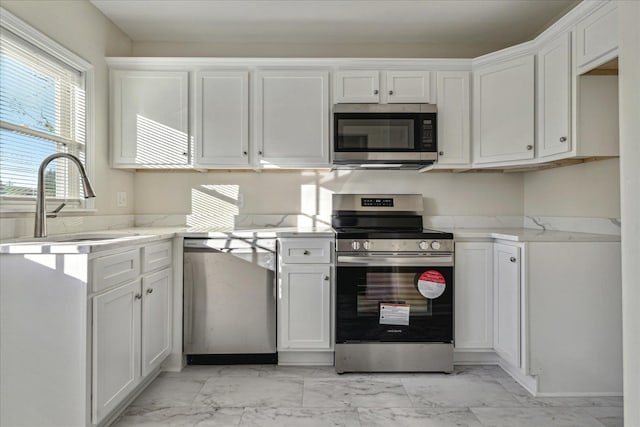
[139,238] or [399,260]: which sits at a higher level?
[139,238]

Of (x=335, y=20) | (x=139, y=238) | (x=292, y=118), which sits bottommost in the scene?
(x=139, y=238)

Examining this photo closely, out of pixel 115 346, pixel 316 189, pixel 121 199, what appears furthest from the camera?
pixel 316 189

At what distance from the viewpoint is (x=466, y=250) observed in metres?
2.57

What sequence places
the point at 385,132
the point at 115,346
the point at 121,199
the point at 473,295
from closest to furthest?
1. the point at 115,346
2. the point at 473,295
3. the point at 385,132
4. the point at 121,199

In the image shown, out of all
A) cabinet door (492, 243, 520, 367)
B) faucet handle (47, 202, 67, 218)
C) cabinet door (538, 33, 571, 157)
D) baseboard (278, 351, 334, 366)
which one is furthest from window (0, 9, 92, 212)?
cabinet door (538, 33, 571, 157)

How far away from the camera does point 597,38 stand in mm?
2025

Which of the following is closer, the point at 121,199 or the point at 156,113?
the point at 156,113

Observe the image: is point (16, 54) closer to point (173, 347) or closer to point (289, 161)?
point (289, 161)

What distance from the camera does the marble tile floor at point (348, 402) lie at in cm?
191

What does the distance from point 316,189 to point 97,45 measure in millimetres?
1842

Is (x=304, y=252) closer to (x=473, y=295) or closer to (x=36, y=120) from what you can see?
(x=473, y=295)

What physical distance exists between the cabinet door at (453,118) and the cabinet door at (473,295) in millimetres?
664

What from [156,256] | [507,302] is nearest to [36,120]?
[156,256]

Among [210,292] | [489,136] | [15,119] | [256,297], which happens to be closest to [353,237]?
[256,297]
